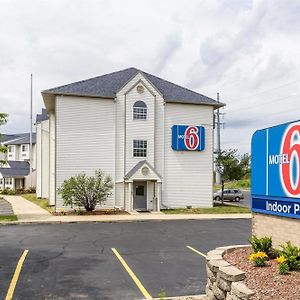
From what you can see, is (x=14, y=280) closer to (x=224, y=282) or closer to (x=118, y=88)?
(x=224, y=282)

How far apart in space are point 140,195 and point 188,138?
592 cm

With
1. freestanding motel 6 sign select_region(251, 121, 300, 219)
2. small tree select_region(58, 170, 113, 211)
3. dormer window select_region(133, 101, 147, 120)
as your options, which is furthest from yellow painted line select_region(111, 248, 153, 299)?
dormer window select_region(133, 101, 147, 120)

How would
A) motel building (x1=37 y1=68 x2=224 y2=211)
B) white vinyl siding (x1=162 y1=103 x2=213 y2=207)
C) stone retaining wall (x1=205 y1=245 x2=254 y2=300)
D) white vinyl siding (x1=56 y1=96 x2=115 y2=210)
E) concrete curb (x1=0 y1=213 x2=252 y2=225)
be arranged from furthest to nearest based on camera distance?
white vinyl siding (x1=162 y1=103 x2=213 y2=207), motel building (x1=37 y1=68 x2=224 y2=211), white vinyl siding (x1=56 y1=96 x2=115 y2=210), concrete curb (x1=0 y1=213 x2=252 y2=225), stone retaining wall (x1=205 y1=245 x2=254 y2=300)

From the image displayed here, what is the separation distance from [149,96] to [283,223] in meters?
23.4

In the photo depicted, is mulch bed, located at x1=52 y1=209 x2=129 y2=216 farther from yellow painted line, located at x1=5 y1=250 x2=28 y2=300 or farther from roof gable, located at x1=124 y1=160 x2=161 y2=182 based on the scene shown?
yellow painted line, located at x1=5 y1=250 x2=28 y2=300

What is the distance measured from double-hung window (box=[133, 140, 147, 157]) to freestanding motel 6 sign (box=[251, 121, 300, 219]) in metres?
21.0

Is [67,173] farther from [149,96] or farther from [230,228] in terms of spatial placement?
[230,228]

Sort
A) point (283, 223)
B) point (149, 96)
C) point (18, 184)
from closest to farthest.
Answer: point (283, 223), point (149, 96), point (18, 184)

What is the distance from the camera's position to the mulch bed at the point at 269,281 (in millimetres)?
5980

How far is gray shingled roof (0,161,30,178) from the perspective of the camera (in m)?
60.9

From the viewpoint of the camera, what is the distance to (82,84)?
30359mm

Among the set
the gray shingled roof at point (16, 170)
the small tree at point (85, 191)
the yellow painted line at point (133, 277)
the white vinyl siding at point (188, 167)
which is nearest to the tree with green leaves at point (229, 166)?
the white vinyl siding at point (188, 167)

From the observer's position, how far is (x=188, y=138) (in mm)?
31375

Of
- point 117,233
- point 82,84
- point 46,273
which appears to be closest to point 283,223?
point 46,273
